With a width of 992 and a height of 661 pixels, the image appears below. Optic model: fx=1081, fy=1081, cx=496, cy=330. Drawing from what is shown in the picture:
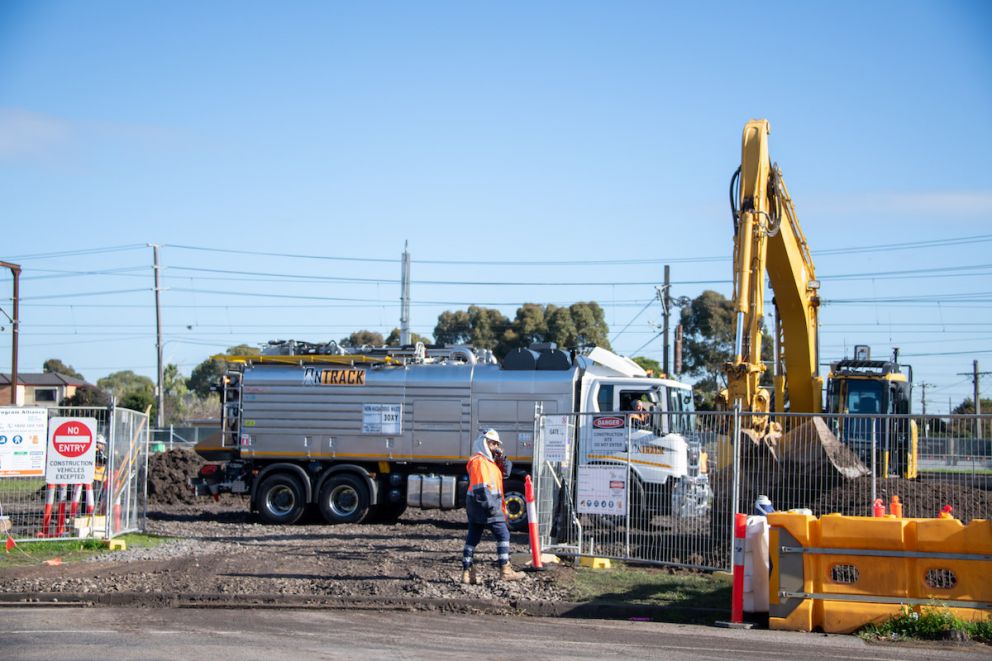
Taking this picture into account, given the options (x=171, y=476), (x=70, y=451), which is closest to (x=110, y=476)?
(x=70, y=451)

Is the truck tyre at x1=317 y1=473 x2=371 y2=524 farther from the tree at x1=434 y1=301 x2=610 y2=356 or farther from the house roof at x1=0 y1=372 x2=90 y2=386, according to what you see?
the house roof at x1=0 y1=372 x2=90 y2=386

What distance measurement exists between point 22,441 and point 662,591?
10.6m

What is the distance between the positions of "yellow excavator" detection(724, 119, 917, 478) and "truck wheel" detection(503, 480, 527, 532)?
15.6 feet

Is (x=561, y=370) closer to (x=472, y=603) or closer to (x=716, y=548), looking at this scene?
(x=716, y=548)

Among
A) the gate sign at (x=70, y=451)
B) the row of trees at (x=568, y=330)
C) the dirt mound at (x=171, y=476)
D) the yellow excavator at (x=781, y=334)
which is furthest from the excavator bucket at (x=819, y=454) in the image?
the row of trees at (x=568, y=330)

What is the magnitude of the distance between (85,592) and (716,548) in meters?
7.88

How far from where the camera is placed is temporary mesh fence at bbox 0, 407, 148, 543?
681 inches

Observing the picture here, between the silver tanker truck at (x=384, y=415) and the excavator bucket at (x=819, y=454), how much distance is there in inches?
178

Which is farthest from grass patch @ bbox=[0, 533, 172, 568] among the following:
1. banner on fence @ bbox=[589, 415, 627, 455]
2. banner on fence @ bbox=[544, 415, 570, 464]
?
banner on fence @ bbox=[589, 415, 627, 455]

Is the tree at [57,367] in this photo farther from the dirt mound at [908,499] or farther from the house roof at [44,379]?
the dirt mound at [908,499]

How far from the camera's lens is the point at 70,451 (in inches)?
688

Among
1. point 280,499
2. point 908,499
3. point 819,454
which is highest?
point 819,454

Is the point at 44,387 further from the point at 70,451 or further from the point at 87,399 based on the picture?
the point at 70,451

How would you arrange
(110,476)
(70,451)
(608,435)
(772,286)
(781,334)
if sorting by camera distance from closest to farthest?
(608,435)
(70,451)
(110,476)
(772,286)
(781,334)
